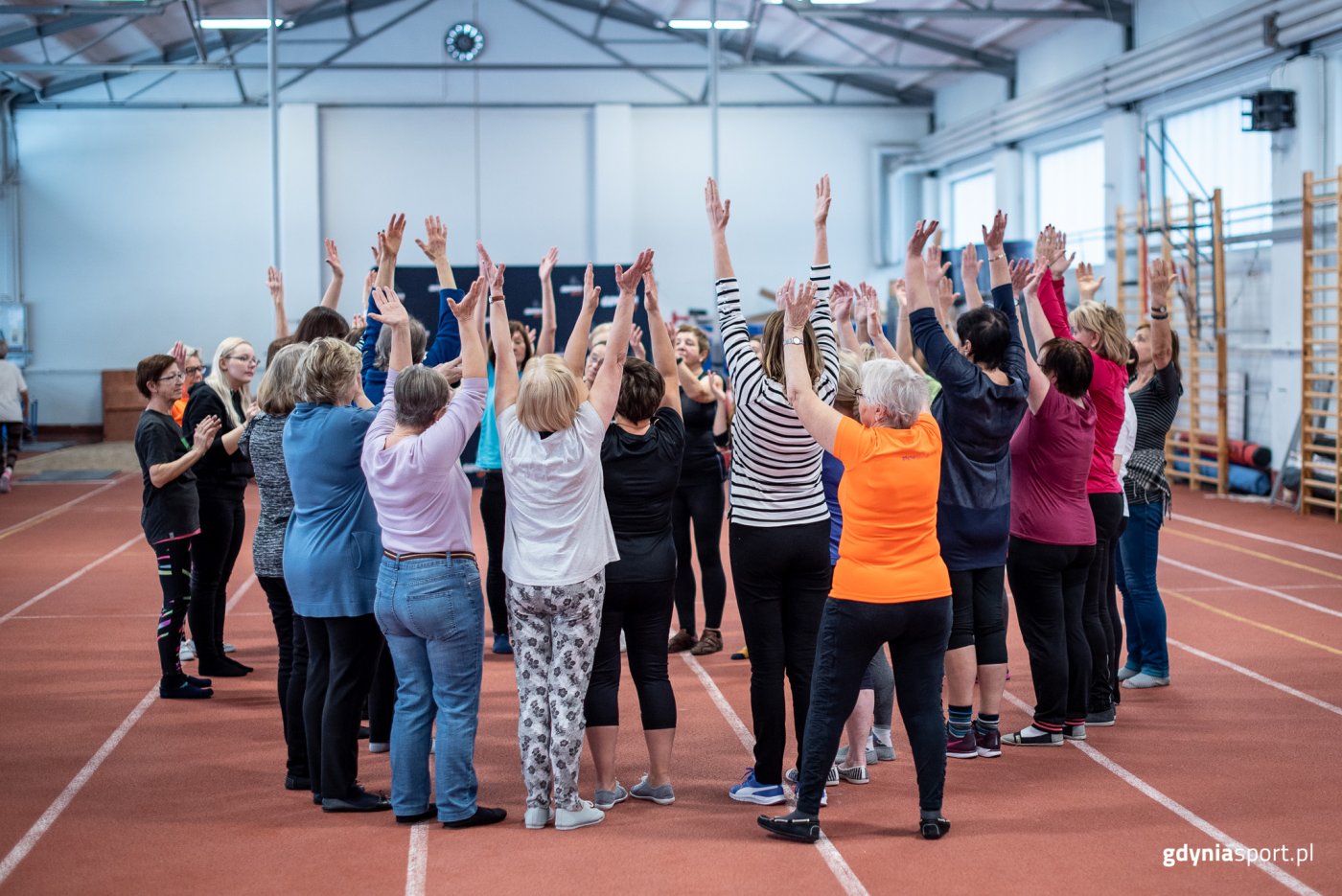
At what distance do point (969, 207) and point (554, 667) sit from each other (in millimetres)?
17534

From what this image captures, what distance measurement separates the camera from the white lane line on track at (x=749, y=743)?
3674 millimetres

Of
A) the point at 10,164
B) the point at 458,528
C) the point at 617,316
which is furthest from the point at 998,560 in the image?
the point at 10,164

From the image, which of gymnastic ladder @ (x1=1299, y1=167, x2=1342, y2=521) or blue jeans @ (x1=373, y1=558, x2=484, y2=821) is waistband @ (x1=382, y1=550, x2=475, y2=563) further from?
gymnastic ladder @ (x1=1299, y1=167, x2=1342, y2=521)

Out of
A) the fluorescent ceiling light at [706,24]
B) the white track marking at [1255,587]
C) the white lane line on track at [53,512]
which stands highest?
the fluorescent ceiling light at [706,24]


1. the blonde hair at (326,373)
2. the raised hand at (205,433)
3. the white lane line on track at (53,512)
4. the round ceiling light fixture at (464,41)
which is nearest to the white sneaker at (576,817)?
the blonde hair at (326,373)

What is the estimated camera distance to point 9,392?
13.8 m

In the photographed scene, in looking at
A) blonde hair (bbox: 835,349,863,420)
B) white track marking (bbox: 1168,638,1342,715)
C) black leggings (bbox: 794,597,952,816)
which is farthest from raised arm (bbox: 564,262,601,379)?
white track marking (bbox: 1168,638,1342,715)

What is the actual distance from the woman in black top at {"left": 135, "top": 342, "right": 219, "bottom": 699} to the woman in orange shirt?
316 cm

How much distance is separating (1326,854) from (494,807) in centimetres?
261

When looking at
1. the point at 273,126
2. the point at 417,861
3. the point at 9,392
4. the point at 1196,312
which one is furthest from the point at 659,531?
the point at 273,126

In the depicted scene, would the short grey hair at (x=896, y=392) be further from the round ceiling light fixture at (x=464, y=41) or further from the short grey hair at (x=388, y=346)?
the round ceiling light fixture at (x=464, y=41)

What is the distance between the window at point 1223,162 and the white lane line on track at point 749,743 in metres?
9.10

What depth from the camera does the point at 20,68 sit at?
54.1 ft

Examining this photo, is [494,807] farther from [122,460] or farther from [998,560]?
[122,460]
